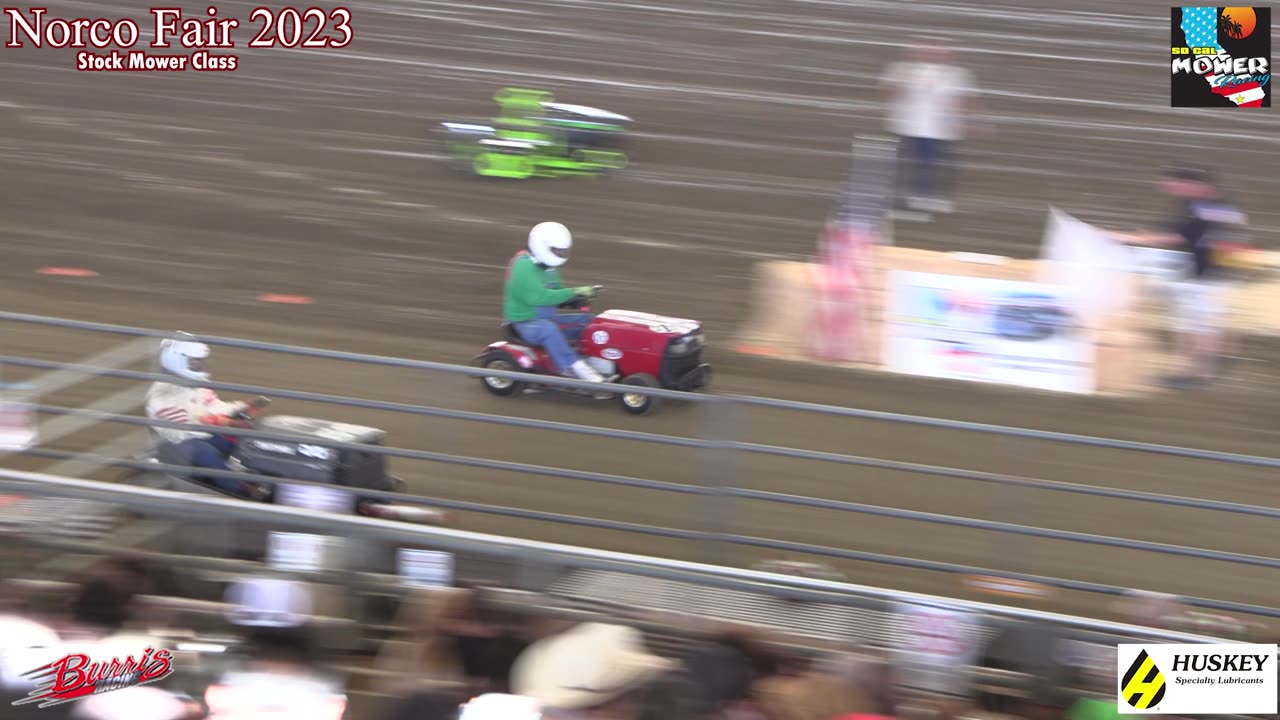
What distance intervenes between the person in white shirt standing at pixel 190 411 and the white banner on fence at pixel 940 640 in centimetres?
391

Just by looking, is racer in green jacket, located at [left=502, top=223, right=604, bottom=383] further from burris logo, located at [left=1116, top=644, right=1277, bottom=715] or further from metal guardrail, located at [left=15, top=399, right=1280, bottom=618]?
burris logo, located at [left=1116, top=644, right=1277, bottom=715]

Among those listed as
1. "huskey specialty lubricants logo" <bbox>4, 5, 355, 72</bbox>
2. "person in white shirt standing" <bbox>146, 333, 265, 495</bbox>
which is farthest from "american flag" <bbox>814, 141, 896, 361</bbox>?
"huskey specialty lubricants logo" <bbox>4, 5, 355, 72</bbox>

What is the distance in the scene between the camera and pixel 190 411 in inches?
318

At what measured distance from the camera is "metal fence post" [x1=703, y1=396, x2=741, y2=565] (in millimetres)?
7180

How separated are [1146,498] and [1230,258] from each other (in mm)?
6226

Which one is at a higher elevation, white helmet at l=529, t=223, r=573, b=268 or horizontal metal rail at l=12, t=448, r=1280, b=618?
white helmet at l=529, t=223, r=573, b=268

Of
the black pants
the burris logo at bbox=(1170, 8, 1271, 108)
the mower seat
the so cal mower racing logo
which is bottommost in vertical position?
the so cal mower racing logo

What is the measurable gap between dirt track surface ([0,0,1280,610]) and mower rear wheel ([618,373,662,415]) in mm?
158

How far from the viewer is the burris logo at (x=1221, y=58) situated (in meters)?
19.9

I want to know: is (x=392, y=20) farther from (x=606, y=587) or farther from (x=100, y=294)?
(x=606, y=587)

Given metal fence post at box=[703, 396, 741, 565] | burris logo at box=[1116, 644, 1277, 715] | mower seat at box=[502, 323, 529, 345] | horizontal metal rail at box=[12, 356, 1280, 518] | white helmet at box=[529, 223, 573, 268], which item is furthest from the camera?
mower seat at box=[502, 323, 529, 345]

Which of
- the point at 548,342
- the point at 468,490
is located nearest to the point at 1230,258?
the point at 548,342

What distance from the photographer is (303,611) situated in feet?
19.0

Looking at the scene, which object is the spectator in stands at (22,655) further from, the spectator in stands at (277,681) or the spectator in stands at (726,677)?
the spectator in stands at (726,677)
